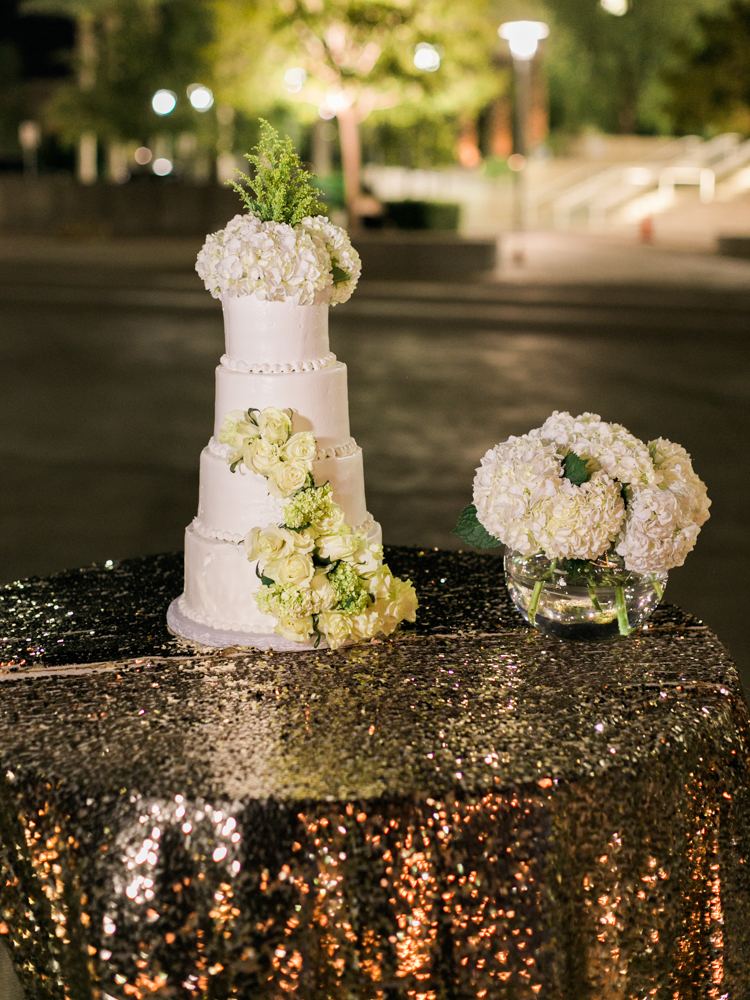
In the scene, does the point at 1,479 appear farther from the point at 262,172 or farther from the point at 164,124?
the point at 164,124

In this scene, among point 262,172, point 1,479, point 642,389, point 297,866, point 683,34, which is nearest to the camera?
point 297,866

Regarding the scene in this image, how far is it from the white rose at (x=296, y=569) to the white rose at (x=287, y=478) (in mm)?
153

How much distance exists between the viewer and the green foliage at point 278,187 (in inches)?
109

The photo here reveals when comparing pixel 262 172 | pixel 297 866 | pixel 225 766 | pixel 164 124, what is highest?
pixel 164 124

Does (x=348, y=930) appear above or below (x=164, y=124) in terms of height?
below

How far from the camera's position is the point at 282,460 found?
9.03 feet

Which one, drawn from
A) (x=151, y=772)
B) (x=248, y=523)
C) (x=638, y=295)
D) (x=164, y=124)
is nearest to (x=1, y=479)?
(x=248, y=523)

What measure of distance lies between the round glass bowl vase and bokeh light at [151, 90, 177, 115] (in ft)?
104

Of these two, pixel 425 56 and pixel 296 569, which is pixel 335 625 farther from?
pixel 425 56

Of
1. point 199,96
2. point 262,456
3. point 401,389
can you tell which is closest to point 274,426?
point 262,456

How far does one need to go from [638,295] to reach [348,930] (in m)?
17.6

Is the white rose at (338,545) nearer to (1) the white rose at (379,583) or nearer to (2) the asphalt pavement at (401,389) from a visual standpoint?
(1) the white rose at (379,583)

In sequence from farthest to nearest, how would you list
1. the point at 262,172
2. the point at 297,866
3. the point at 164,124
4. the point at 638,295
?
the point at 164,124
the point at 638,295
the point at 262,172
the point at 297,866

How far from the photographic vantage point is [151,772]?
2.28 metres
